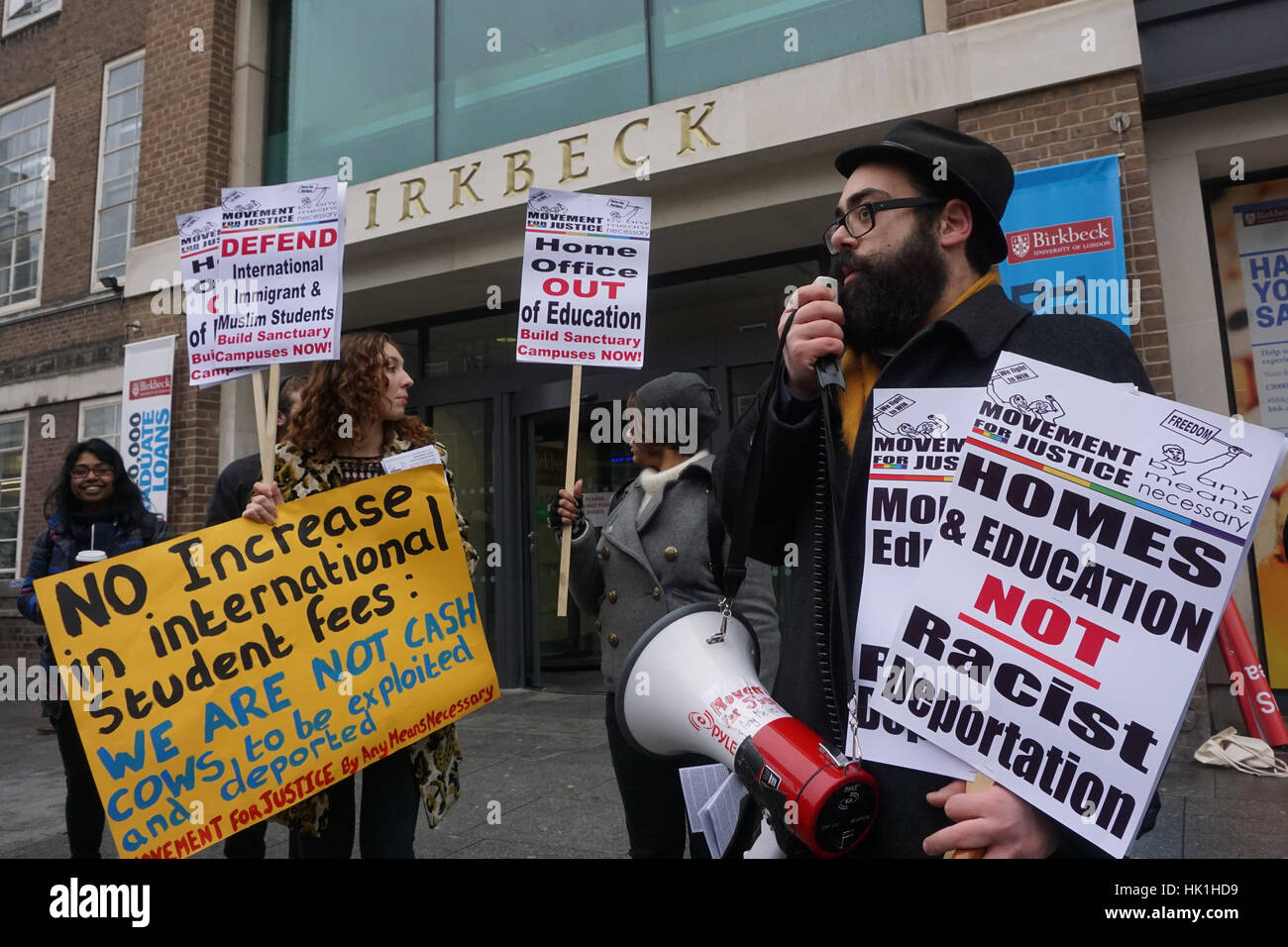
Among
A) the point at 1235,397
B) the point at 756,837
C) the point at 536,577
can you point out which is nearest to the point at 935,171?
the point at 756,837

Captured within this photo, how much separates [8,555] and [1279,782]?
13.3 meters

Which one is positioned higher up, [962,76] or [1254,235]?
[962,76]

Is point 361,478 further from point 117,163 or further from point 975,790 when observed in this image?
point 117,163

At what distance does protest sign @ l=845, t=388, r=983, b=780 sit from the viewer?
131 cm

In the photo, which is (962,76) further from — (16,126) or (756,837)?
(16,126)

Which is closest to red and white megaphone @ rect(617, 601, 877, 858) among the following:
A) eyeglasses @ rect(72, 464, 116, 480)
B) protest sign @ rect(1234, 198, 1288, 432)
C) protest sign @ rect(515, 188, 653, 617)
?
protest sign @ rect(515, 188, 653, 617)

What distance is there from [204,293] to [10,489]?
33.7 ft

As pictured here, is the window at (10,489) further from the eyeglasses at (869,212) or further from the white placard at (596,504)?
the eyeglasses at (869,212)

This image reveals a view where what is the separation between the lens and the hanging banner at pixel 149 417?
8.99m

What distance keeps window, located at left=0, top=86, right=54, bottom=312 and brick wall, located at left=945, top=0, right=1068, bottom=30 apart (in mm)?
11448

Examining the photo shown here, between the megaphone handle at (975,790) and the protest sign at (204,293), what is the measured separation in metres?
2.90

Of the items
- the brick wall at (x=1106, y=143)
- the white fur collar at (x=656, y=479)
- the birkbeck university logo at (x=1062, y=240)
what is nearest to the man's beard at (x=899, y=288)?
the white fur collar at (x=656, y=479)

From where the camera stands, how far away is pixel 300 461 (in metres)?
2.68

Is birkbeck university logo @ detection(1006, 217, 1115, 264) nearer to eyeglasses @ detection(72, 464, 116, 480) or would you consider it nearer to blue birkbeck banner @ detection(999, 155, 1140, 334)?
blue birkbeck banner @ detection(999, 155, 1140, 334)
